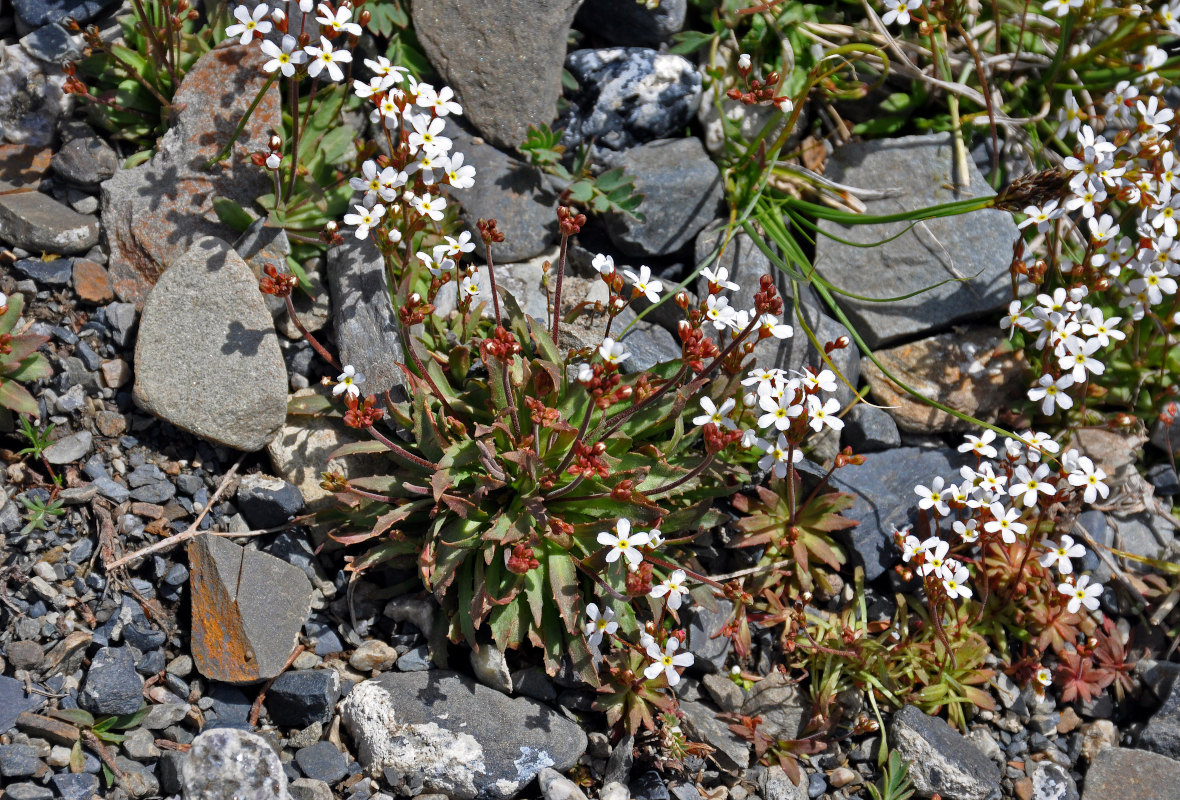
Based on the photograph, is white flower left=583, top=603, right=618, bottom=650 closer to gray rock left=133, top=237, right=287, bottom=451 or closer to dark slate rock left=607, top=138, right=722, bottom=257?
gray rock left=133, top=237, right=287, bottom=451

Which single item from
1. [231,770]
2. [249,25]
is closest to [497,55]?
[249,25]

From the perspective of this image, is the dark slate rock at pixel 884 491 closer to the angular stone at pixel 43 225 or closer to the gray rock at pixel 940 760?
the gray rock at pixel 940 760

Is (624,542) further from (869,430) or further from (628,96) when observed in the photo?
(628,96)

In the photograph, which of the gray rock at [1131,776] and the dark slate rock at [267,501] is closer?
the dark slate rock at [267,501]

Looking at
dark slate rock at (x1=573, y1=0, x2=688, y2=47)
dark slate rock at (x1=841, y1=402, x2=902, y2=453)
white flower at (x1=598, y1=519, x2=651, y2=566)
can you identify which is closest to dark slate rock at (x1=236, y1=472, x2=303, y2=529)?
white flower at (x1=598, y1=519, x2=651, y2=566)

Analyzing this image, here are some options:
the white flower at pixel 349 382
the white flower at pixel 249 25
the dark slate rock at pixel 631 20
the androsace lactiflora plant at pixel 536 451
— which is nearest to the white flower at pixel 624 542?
the androsace lactiflora plant at pixel 536 451
